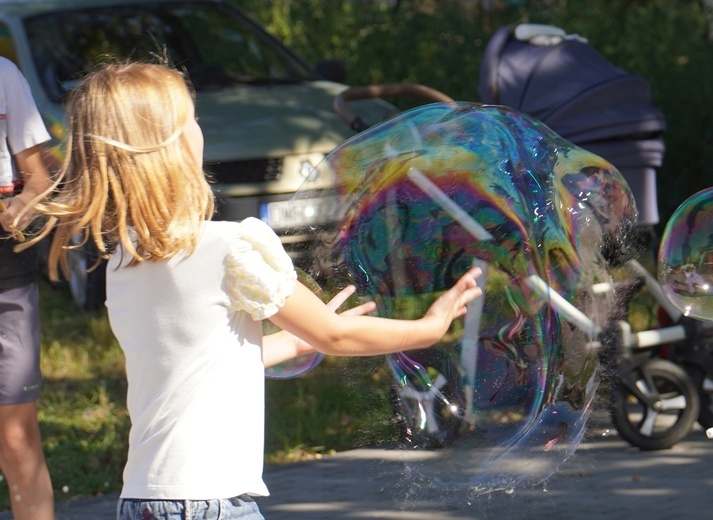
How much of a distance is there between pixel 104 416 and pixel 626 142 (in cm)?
289

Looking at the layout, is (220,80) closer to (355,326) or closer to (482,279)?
(482,279)

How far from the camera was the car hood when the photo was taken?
7.45 meters

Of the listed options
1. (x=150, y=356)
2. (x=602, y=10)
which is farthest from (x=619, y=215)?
(x=602, y=10)

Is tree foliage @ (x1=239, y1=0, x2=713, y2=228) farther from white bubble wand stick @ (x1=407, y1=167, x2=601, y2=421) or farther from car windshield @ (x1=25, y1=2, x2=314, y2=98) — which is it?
white bubble wand stick @ (x1=407, y1=167, x2=601, y2=421)

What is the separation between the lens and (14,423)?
3.82 meters

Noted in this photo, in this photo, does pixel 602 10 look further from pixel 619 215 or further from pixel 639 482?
pixel 619 215

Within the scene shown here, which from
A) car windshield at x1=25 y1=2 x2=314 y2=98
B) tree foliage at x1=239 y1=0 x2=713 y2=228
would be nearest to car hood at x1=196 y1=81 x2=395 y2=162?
car windshield at x1=25 y1=2 x2=314 y2=98

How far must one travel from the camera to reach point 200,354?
8.07ft

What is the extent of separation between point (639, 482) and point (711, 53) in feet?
15.4

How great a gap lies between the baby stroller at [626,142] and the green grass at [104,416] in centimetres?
124

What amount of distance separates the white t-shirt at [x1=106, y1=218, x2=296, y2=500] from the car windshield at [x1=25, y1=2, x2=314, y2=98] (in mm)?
5530

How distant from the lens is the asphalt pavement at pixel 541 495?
15.1ft

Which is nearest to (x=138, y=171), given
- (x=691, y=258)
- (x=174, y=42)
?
(x=691, y=258)

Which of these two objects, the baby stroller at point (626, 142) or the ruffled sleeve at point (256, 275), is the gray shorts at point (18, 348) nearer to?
the ruffled sleeve at point (256, 275)
